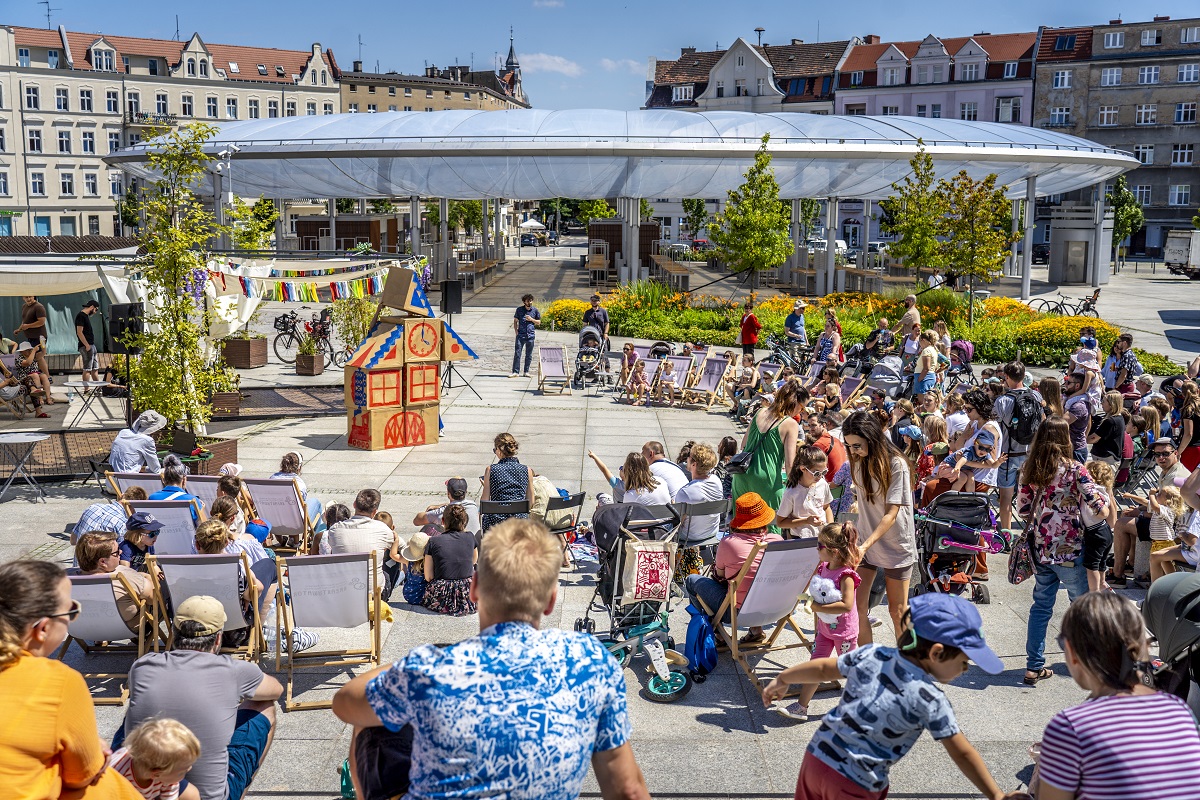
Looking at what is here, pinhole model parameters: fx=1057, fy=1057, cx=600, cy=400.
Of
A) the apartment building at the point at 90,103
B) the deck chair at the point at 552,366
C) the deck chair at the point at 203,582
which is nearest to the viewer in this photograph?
the deck chair at the point at 203,582

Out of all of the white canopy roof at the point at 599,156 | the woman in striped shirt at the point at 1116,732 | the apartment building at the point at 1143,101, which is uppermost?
the apartment building at the point at 1143,101

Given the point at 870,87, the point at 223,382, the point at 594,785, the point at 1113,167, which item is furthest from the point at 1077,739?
the point at 870,87

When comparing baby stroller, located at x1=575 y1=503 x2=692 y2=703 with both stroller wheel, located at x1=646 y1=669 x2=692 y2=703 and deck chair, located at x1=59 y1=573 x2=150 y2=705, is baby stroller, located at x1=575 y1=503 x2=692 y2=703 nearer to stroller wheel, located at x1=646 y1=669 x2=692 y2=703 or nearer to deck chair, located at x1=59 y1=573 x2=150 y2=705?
stroller wheel, located at x1=646 y1=669 x2=692 y2=703

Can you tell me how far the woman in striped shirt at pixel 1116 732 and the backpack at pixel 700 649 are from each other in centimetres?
361

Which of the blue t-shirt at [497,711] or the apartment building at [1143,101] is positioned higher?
the apartment building at [1143,101]

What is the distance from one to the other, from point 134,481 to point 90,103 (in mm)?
81373

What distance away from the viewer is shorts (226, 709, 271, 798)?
190 inches

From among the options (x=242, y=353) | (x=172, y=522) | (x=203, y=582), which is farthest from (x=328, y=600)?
(x=242, y=353)

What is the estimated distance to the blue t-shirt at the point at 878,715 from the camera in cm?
362

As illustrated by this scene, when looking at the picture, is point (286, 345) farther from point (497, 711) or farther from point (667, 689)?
point (497, 711)

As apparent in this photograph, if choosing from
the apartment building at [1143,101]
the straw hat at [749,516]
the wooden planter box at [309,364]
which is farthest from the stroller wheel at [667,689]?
the apartment building at [1143,101]

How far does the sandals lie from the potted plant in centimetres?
1664

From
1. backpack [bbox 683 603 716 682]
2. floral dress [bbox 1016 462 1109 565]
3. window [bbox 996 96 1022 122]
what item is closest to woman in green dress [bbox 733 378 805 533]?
backpack [bbox 683 603 716 682]

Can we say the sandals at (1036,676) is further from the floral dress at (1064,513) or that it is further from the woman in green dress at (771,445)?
the woman in green dress at (771,445)
